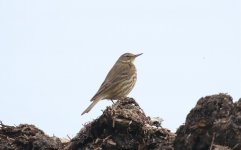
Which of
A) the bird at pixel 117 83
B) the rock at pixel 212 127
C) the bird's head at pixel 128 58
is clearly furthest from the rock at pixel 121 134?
the bird's head at pixel 128 58

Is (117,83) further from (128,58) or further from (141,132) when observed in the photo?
(141,132)

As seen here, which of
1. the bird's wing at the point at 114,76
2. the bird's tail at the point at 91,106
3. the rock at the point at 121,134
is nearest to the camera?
the rock at the point at 121,134

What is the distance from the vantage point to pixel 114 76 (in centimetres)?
1852

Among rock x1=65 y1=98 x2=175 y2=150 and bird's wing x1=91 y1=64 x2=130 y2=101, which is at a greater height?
bird's wing x1=91 y1=64 x2=130 y2=101

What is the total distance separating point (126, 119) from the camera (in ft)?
38.0

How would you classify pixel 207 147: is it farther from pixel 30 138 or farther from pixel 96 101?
pixel 96 101

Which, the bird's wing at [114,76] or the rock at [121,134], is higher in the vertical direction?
the bird's wing at [114,76]

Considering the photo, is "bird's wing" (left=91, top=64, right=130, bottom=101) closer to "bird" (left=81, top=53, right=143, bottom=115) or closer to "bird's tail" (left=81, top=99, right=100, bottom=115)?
"bird" (left=81, top=53, right=143, bottom=115)

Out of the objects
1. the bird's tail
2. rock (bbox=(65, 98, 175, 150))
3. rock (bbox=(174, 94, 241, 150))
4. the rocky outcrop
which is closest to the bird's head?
the bird's tail

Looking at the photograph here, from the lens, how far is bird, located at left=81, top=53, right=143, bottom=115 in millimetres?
17578

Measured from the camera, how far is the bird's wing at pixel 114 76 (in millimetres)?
17797

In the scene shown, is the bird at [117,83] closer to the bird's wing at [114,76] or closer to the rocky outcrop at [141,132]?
the bird's wing at [114,76]

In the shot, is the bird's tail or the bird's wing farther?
the bird's wing

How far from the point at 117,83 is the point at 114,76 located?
1.81 ft
